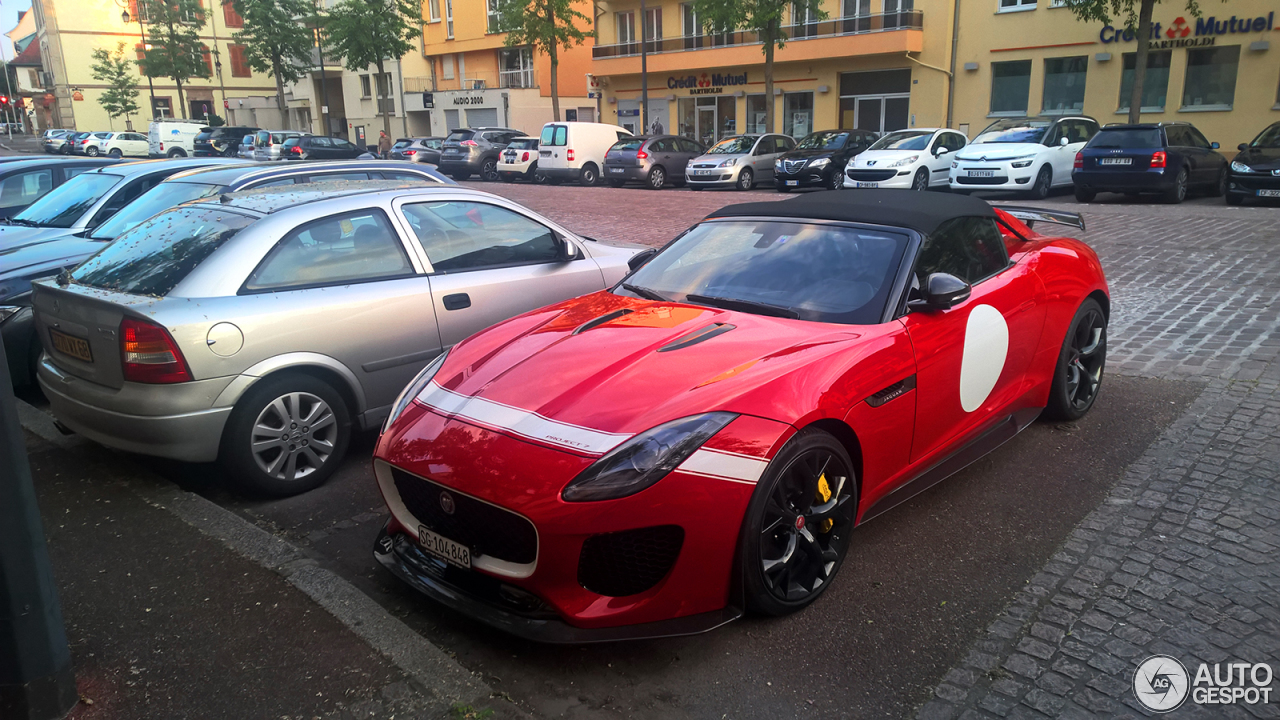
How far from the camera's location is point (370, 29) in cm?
4166

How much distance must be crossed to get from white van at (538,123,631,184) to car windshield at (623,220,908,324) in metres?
25.4

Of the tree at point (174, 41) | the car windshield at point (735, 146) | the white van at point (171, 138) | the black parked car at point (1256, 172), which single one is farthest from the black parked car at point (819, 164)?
the tree at point (174, 41)

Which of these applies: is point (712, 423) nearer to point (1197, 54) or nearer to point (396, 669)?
point (396, 669)

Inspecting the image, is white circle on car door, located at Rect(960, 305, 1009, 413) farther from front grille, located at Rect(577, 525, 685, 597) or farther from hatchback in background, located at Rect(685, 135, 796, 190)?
hatchback in background, located at Rect(685, 135, 796, 190)

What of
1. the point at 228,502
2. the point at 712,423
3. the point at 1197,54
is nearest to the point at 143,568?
the point at 228,502

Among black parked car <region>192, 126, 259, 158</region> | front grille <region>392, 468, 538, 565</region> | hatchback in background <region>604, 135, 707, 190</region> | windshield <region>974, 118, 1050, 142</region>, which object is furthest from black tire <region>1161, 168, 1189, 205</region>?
black parked car <region>192, 126, 259, 158</region>

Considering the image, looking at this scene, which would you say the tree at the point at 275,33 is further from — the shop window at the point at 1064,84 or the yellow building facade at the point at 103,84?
the shop window at the point at 1064,84

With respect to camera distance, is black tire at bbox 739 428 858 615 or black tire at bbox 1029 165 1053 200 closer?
black tire at bbox 739 428 858 615

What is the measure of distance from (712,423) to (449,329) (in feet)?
8.61

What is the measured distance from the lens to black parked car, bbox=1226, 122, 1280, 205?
15.5 m

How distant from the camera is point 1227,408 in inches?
214

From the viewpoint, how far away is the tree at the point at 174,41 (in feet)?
181

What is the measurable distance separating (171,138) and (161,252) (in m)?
44.3

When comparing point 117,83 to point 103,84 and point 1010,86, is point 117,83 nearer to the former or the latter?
point 103,84
